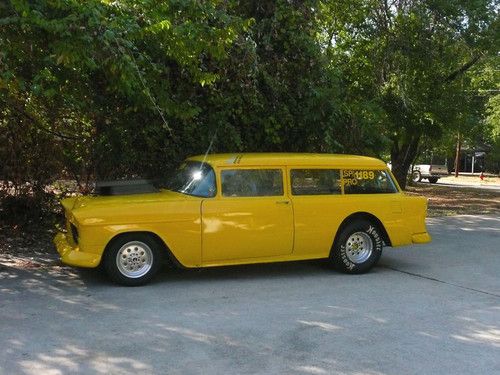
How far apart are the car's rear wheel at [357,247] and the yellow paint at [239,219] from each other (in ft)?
0.49

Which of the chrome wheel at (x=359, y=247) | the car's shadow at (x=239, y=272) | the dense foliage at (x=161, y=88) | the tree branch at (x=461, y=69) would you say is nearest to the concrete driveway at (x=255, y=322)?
the car's shadow at (x=239, y=272)

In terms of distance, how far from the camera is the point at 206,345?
478cm

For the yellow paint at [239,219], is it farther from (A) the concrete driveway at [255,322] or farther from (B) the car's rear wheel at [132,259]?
(A) the concrete driveway at [255,322]

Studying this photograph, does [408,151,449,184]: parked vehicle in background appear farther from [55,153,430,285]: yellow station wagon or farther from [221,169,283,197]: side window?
[221,169,283,197]: side window

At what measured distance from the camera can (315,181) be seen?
743cm

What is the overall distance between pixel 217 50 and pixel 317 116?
2.94 meters

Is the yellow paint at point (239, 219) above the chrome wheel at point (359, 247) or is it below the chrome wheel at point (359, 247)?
above

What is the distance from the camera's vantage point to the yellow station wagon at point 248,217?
6504 mm

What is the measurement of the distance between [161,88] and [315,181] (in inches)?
97.8

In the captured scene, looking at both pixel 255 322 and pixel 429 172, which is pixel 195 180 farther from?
pixel 429 172

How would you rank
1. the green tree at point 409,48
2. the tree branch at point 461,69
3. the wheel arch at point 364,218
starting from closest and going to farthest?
the wheel arch at point 364,218 → the green tree at point 409,48 → the tree branch at point 461,69

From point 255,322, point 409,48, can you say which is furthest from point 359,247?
point 409,48

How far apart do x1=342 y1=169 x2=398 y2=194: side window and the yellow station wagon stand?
0.01m

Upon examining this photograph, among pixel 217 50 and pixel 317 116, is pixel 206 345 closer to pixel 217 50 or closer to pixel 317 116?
pixel 217 50
